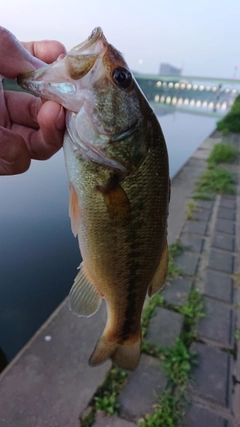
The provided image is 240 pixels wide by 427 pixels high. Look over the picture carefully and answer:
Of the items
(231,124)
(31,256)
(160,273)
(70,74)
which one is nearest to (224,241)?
(31,256)

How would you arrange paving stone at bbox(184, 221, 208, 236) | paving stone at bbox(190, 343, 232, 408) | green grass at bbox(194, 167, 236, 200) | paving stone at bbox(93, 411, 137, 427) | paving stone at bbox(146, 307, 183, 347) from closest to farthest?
paving stone at bbox(93, 411, 137, 427), paving stone at bbox(190, 343, 232, 408), paving stone at bbox(146, 307, 183, 347), paving stone at bbox(184, 221, 208, 236), green grass at bbox(194, 167, 236, 200)

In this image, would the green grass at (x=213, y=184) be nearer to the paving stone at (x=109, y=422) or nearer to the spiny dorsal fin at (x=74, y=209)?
the paving stone at (x=109, y=422)

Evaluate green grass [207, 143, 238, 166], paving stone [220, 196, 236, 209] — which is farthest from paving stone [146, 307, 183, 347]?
green grass [207, 143, 238, 166]

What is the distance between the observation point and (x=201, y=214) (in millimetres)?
4910

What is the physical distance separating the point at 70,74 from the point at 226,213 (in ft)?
14.3

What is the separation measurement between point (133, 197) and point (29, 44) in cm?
104

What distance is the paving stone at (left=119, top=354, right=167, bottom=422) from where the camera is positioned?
2.09 metres

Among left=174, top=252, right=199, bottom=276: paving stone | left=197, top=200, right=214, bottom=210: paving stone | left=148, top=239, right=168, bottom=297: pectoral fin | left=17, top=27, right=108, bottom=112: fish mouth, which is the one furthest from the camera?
left=197, top=200, right=214, bottom=210: paving stone

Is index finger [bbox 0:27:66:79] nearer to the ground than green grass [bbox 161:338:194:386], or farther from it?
farther from it

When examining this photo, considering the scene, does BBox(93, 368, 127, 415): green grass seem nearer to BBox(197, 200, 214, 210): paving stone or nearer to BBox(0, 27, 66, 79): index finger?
BBox(0, 27, 66, 79): index finger

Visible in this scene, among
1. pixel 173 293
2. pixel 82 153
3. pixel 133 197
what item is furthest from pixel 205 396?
pixel 82 153

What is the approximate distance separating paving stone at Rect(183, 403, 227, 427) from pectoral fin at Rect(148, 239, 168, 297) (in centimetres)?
107

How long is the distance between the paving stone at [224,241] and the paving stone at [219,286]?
0.63 meters

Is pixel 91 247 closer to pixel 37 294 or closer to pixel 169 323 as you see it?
pixel 169 323
